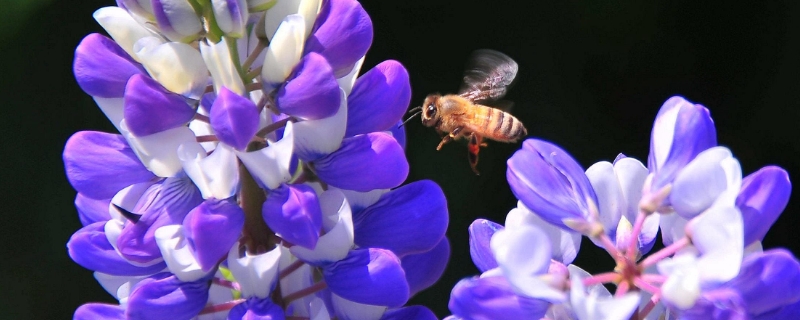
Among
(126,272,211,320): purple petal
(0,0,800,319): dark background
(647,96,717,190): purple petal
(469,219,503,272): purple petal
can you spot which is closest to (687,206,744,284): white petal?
(647,96,717,190): purple petal

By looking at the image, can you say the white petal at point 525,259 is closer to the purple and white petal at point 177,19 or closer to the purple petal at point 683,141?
the purple petal at point 683,141

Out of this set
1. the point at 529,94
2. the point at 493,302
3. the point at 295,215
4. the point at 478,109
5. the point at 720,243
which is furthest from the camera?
the point at 529,94

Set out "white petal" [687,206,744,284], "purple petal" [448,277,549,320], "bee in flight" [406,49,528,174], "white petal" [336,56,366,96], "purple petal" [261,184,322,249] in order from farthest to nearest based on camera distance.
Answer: "bee in flight" [406,49,528,174] < "white petal" [336,56,366,96] < "purple petal" [261,184,322,249] < "purple petal" [448,277,549,320] < "white petal" [687,206,744,284]

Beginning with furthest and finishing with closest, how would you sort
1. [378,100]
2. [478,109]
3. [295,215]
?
[478,109], [378,100], [295,215]

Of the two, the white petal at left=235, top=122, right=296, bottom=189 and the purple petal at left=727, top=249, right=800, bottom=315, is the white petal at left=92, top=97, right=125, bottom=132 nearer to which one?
the white petal at left=235, top=122, right=296, bottom=189

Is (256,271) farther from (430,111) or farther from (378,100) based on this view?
(430,111)

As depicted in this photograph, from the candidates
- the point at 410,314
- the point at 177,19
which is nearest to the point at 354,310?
the point at 410,314

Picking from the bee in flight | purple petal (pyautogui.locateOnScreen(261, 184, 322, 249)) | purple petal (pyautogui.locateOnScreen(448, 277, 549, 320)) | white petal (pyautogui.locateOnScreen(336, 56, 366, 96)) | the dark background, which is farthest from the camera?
the dark background
